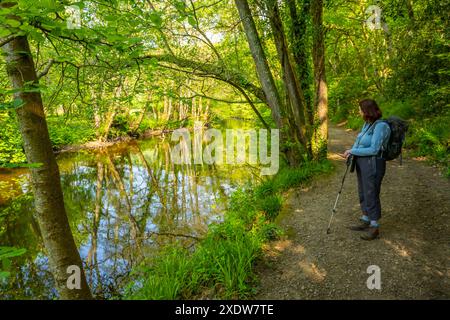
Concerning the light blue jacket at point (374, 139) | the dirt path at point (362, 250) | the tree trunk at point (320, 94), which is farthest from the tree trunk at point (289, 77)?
the light blue jacket at point (374, 139)

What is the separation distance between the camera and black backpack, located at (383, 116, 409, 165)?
425cm

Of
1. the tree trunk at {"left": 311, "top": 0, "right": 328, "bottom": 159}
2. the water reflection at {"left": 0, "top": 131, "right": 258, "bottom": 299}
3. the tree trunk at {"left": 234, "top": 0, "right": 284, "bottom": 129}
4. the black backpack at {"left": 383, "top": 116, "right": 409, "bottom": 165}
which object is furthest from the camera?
the tree trunk at {"left": 311, "top": 0, "right": 328, "bottom": 159}

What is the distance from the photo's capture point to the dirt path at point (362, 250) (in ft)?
12.1

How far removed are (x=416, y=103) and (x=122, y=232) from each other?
463 inches

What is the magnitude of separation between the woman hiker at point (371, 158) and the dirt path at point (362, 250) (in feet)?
1.68

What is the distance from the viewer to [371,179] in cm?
448

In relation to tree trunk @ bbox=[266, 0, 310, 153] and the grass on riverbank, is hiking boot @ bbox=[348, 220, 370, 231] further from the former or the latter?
tree trunk @ bbox=[266, 0, 310, 153]

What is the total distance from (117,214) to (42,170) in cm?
751

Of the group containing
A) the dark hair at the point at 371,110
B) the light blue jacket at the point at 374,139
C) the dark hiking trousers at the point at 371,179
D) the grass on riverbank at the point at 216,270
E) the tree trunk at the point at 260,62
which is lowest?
the grass on riverbank at the point at 216,270

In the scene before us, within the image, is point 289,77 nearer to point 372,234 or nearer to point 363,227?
point 363,227

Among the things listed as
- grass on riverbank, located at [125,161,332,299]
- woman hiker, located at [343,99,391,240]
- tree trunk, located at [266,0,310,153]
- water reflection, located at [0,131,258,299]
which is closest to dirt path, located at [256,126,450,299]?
grass on riverbank, located at [125,161,332,299]

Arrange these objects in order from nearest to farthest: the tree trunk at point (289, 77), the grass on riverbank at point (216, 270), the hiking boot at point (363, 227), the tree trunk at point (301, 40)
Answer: the grass on riverbank at point (216, 270) < the hiking boot at point (363, 227) < the tree trunk at point (289, 77) < the tree trunk at point (301, 40)

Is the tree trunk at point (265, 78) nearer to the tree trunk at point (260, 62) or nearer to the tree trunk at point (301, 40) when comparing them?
the tree trunk at point (260, 62)

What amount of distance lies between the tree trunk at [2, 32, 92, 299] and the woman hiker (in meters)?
4.08
